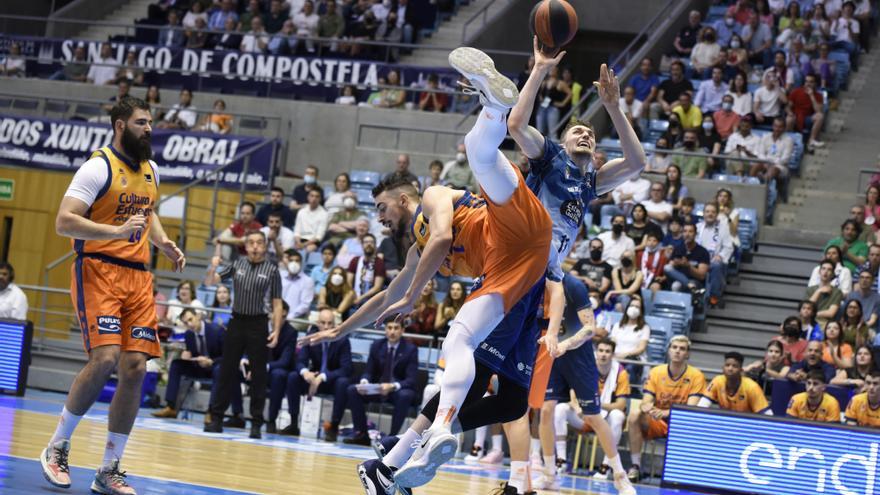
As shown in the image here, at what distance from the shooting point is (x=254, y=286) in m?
12.6

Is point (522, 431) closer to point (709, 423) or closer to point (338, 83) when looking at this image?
point (709, 423)

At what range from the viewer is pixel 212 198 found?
19797mm

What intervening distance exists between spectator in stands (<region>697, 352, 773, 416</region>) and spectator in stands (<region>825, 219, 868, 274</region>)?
3.47 metres

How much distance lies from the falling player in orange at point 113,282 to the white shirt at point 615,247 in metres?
9.06

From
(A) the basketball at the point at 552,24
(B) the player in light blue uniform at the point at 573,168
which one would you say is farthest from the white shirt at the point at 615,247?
(A) the basketball at the point at 552,24

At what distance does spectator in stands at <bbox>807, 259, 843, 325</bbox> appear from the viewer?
14.2m

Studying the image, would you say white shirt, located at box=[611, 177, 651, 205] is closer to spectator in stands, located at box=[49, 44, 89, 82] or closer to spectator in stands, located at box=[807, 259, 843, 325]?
spectator in stands, located at box=[807, 259, 843, 325]

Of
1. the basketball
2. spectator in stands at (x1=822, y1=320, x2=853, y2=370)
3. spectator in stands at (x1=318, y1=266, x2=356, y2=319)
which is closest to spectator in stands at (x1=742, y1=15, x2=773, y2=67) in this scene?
spectator in stands at (x1=822, y1=320, x2=853, y2=370)

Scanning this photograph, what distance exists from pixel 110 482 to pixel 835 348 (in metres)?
8.75

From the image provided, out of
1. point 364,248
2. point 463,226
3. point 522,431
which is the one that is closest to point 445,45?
point 364,248

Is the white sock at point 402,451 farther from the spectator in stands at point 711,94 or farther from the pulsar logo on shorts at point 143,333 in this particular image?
the spectator in stands at point 711,94

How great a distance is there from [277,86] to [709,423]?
1282 centimetres

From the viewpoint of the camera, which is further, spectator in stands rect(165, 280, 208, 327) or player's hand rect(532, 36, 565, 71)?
spectator in stands rect(165, 280, 208, 327)

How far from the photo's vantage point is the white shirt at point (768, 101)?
1850 cm
